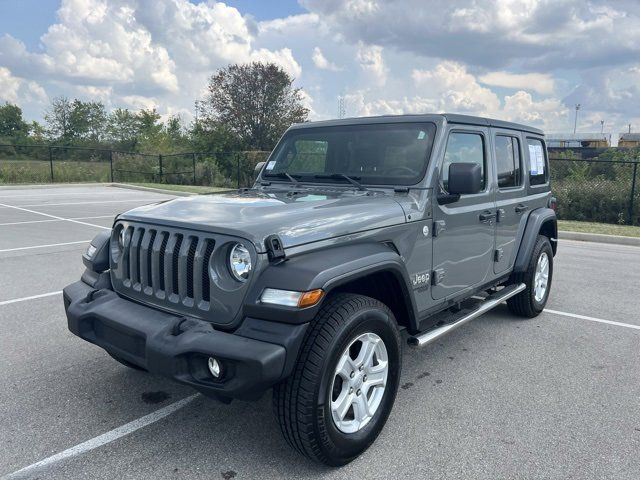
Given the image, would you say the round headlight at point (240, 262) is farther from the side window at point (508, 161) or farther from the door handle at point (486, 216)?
the side window at point (508, 161)

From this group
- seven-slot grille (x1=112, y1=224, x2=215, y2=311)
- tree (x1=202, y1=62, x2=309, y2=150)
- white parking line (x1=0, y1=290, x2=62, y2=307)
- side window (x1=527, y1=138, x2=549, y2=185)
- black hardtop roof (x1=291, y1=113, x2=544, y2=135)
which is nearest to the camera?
seven-slot grille (x1=112, y1=224, x2=215, y2=311)

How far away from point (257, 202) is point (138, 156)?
1143 inches

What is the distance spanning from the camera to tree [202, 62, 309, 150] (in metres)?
38.2

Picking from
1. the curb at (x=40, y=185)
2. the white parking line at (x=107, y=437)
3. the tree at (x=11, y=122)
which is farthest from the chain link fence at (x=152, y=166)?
the tree at (x=11, y=122)

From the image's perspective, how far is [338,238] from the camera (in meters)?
2.94

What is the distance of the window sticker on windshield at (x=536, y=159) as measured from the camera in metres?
5.38

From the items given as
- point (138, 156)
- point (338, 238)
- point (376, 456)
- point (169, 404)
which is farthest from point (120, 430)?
point (138, 156)

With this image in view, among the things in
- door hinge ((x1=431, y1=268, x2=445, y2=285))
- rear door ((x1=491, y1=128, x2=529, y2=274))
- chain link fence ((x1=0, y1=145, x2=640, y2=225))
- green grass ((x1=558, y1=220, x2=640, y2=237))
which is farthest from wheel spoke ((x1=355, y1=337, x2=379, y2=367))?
chain link fence ((x1=0, y1=145, x2=640, y2=225))

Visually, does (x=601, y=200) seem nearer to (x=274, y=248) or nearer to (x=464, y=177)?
(x=464, y=177)

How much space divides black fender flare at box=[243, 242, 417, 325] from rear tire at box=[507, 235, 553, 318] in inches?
102

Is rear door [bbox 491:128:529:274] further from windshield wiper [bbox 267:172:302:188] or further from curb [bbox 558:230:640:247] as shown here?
curb [bbox 558:230:640:247]

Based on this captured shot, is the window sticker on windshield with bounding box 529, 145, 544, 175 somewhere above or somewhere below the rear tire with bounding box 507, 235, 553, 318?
above

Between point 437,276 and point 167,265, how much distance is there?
187 cm

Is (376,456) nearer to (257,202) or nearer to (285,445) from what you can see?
(285,445)
